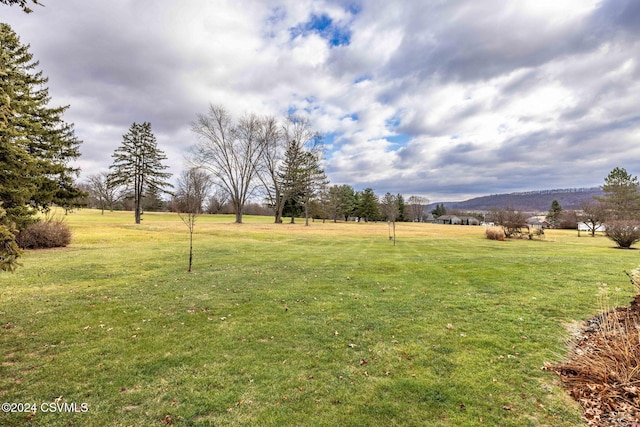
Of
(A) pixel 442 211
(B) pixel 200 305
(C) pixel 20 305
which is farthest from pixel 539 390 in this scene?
(A) pixel 442 211

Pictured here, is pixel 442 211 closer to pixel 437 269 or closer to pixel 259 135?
pixel 259 135

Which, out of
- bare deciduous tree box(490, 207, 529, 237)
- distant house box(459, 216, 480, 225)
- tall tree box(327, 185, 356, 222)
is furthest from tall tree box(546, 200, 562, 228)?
bare deciduous tree box(490, 207, 529, 237)

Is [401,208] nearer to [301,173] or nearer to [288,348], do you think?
[301,173]

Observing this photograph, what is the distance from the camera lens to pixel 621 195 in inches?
1957

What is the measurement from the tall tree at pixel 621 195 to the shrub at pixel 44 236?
68.5 m

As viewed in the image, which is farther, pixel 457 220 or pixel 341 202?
pixel 457 220

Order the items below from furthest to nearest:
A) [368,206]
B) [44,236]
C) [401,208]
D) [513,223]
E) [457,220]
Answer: [457,220]
[401,208]
[368,206]
[513,223]
[44,236]

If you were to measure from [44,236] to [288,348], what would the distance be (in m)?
18.3

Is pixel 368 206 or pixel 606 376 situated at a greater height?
pixel 368 206

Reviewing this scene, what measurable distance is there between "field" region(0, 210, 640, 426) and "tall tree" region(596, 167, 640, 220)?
55981mm

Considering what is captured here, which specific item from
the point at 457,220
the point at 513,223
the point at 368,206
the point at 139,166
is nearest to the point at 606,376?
the point at 513,223

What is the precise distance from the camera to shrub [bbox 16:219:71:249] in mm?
15072

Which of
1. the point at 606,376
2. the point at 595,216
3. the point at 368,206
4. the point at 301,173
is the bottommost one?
the point at 606,376

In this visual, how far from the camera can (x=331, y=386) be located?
3.71 meters
